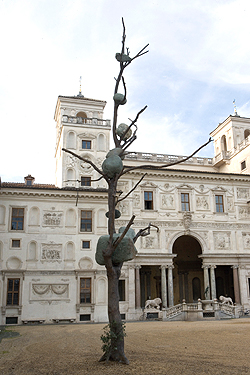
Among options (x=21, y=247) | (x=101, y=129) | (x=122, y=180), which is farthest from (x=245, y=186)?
(x=21, y=247)

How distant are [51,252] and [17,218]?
3.96 metres

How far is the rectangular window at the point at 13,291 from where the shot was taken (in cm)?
2950

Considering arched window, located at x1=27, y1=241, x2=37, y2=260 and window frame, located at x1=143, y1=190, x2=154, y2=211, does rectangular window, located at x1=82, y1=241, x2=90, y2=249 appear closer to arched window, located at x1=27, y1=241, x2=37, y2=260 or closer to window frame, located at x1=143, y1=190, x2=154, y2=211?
arched window, located at x1=27, y1=241, x2=37, y2=260

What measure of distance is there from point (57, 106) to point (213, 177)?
18119 millimetres

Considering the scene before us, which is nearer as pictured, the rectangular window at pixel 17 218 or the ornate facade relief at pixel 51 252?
the ornate facade relief at pixel 51 252

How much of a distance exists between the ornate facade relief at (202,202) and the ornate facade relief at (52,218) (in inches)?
517

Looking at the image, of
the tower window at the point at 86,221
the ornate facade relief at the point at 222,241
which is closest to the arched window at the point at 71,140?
the tower window at the point at 86,221

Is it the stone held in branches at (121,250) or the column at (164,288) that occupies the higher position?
the stone held in branches at (121,250)

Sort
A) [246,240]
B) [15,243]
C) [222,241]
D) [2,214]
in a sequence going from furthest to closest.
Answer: [246,240], [222,241], [2,214], [15,243]

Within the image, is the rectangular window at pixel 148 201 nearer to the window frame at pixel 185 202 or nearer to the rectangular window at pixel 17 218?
the window frame at pixel 185 202

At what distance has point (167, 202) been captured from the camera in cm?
3609

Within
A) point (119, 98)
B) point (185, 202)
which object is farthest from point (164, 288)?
point (119, 98)

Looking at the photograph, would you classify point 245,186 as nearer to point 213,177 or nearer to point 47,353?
point 213,177

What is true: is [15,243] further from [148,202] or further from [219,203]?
[219,203]
